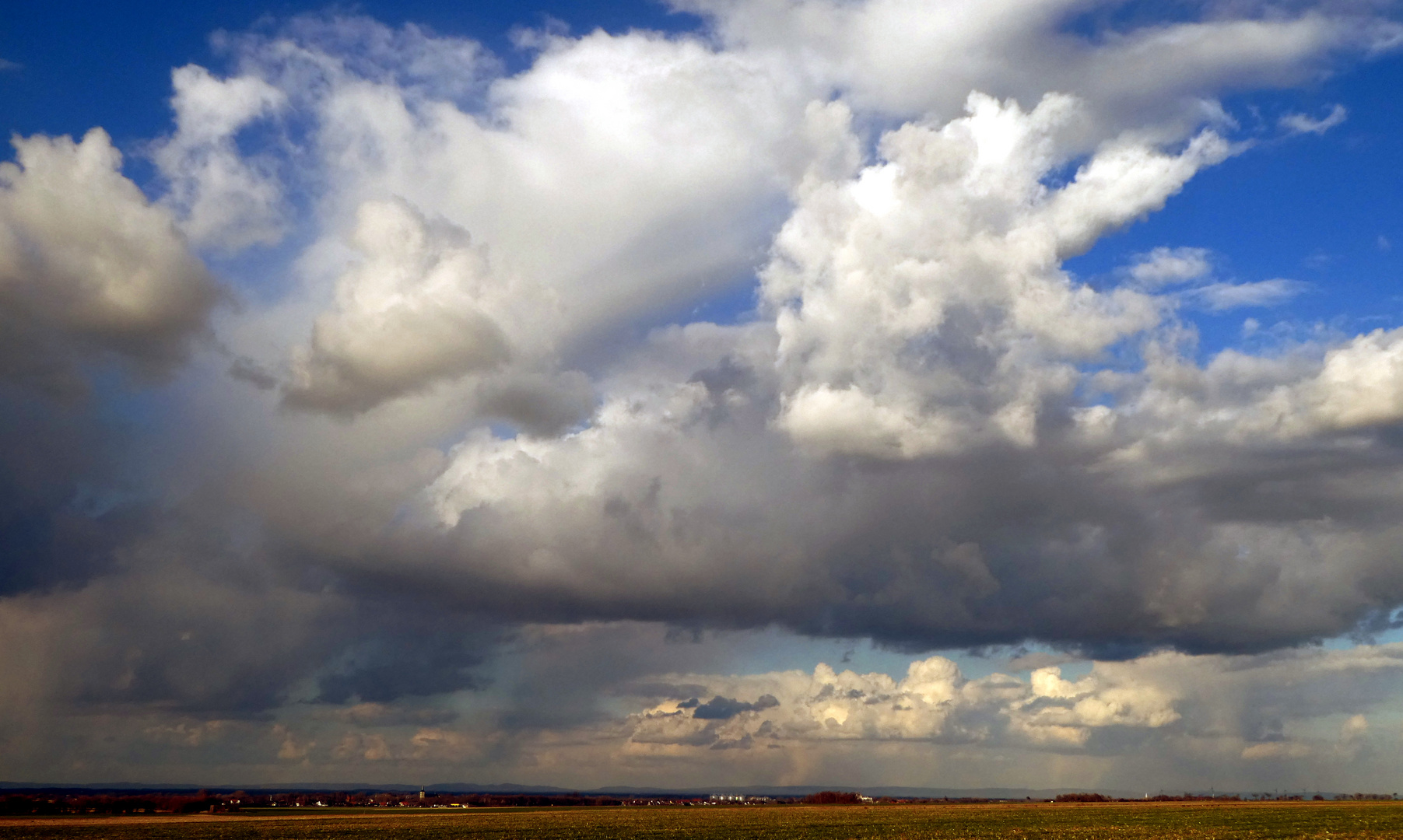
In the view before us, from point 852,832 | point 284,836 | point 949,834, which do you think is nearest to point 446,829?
point 284,836

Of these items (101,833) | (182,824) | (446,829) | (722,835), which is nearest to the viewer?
(722,835)

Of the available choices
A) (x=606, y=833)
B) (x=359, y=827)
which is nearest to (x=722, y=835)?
(x=606, y=833)

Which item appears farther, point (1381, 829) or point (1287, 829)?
point (1287, 829)

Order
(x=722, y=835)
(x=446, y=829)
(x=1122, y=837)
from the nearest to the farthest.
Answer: (x=1122, y=837) < (x=722, y=835) < (x=446, y=829)

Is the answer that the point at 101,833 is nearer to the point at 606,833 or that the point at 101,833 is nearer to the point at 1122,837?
the point at 606,833

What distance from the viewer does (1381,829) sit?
112 m

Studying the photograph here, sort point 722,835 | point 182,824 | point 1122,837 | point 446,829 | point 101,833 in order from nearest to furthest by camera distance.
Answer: point 1122,837
point 722,835
point 101,833
point 446,829
point 182,824

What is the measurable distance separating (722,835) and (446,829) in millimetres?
49124

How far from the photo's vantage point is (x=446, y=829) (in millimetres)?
144000

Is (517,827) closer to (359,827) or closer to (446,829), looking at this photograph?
(446,829)

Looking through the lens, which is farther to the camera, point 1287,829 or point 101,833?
point 101,833

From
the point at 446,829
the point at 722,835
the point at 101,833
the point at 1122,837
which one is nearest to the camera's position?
the point at 1122,837

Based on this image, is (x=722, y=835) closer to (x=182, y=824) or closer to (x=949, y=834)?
(x=949, y=834)

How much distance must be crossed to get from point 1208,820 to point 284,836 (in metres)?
130
